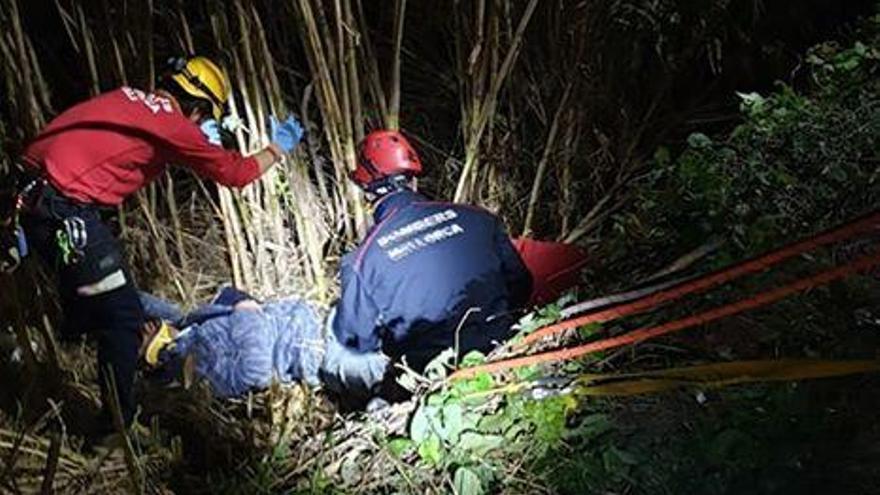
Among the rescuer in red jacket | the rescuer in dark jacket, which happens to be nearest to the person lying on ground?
the rescuer in dark jacket

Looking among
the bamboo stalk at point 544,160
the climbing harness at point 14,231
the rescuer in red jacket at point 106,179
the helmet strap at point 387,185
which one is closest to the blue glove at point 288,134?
the rescuer in red jacket at point 106,179

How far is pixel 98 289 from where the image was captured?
3510 millimetres

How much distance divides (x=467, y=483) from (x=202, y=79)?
205 centimetres

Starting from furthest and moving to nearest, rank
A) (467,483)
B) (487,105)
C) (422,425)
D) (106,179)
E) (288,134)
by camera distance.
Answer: (487,105)
(288,134)
(106,179)
(422,425)
(467,483)

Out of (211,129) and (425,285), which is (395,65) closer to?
(211,129)

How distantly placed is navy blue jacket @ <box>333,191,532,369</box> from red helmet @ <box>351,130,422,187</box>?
0.53 feet

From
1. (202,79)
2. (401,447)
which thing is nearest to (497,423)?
(401,447)

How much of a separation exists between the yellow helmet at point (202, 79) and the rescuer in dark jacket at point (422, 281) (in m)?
0.68

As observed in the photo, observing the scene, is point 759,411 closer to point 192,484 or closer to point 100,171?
point 192,484

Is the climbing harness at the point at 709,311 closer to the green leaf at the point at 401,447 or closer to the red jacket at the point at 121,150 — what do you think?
the green leaf at the point at 401,447

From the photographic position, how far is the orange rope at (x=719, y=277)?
226 centimetres

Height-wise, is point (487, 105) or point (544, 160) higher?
point (487, 105)

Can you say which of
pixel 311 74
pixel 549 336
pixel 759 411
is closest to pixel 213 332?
pixel 311 74

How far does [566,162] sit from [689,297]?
5.51 feet
